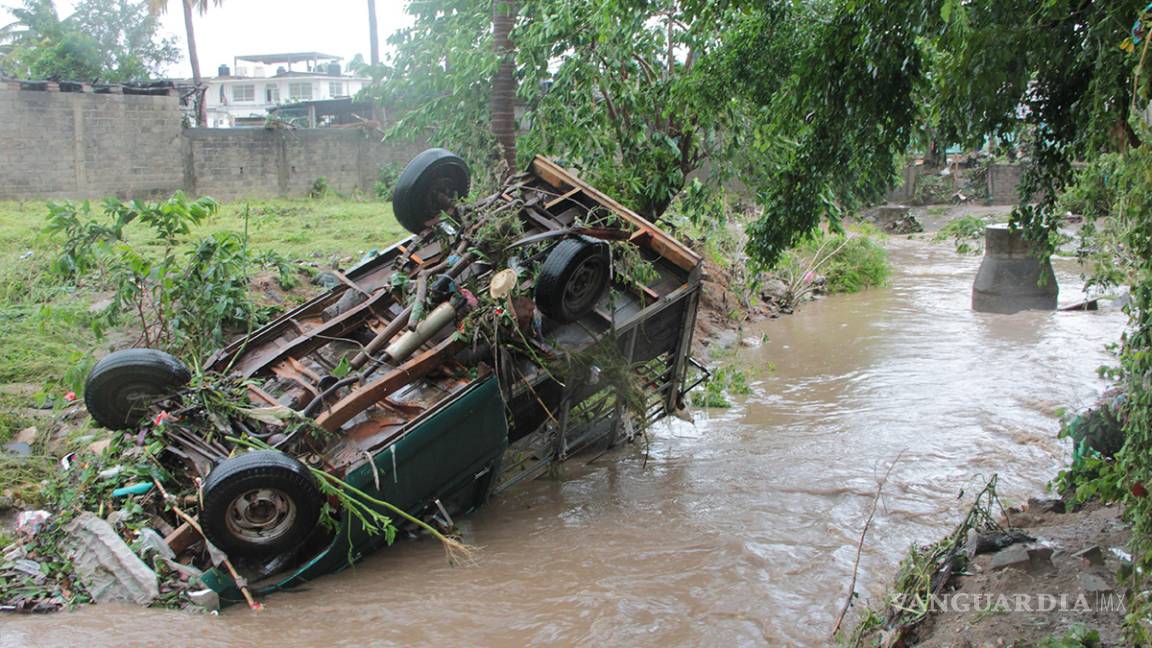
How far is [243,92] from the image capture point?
68.9 metres

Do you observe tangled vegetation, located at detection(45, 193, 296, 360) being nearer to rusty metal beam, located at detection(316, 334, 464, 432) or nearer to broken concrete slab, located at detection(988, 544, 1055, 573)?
rusty metal beam, located at detection(316, 334, 464, 432)

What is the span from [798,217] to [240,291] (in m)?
5.26

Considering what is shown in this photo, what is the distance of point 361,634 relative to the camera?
5.58 m

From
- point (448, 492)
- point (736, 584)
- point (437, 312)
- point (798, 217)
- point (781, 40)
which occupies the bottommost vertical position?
point (736, 584)

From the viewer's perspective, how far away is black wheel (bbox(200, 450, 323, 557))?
214 inches

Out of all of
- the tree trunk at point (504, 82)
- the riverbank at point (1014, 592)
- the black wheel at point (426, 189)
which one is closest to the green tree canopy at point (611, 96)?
the tree trunk at point (504, 82)

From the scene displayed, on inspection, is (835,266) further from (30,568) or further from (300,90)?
(300,90)

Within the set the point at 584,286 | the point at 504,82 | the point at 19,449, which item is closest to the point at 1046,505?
the point at 584,286

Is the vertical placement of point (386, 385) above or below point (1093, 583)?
above

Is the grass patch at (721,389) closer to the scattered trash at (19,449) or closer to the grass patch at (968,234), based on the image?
the scattered trash at (19,449)

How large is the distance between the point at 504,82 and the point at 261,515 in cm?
719

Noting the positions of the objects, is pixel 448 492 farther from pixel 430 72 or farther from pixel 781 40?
pixel 430 72

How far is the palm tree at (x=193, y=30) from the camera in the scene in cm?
2514

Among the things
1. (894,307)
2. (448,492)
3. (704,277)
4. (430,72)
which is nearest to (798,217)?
(704,277)
